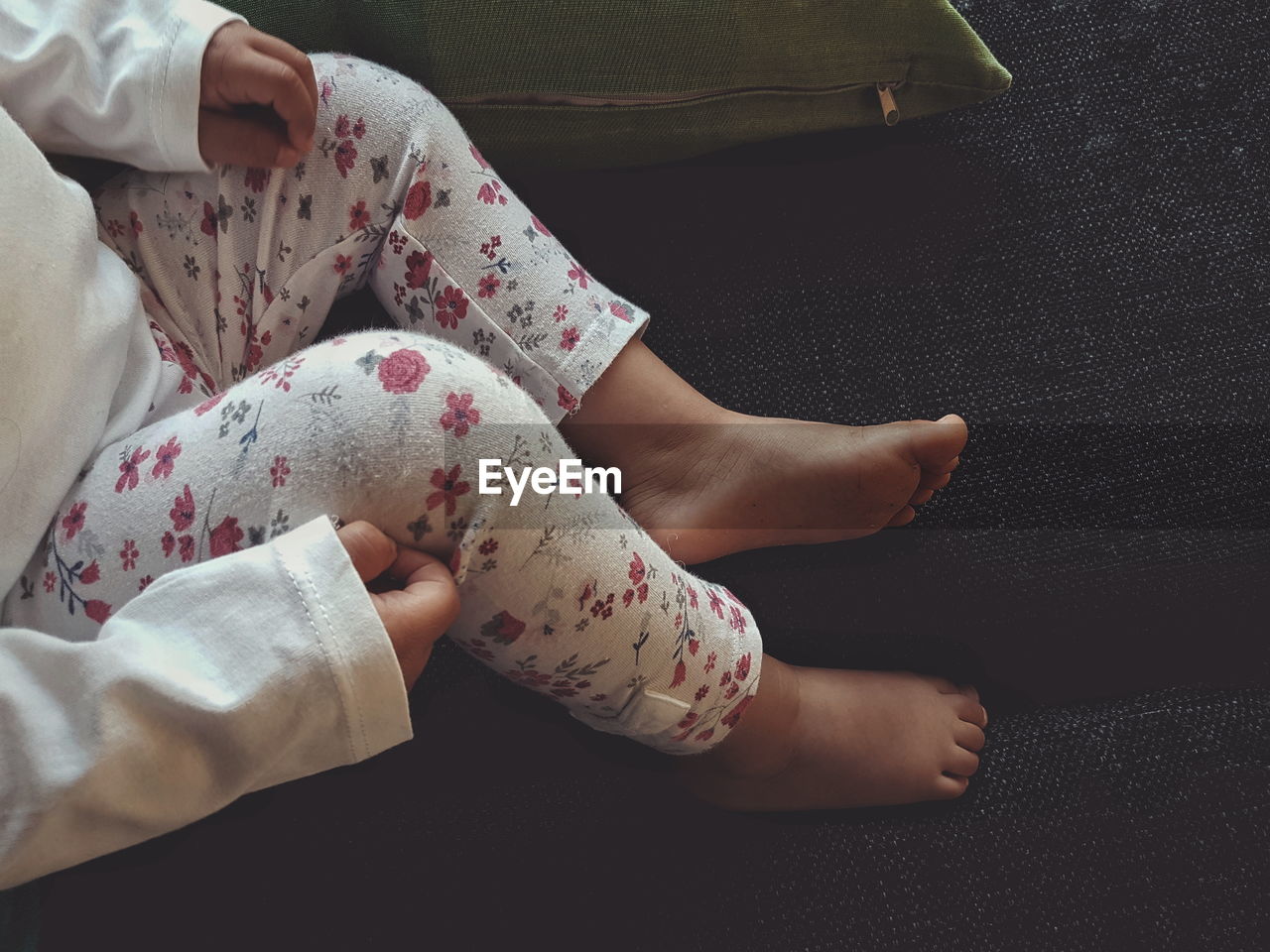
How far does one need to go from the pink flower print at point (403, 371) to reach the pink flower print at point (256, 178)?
0.20m

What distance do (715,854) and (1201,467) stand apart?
46 cm

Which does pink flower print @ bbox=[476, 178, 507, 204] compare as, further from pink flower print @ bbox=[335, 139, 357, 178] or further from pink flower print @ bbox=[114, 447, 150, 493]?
pink flower print @ bbox=[114, 447, 150, 493]

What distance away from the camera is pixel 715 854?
0.75m

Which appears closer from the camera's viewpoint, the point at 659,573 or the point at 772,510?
the point at 659,573

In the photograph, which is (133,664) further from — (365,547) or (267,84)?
(267,84)

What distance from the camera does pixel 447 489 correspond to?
547 millimetres

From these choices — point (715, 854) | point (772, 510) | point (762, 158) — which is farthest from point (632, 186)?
point (715, 854)

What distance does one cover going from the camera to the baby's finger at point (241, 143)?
0.65 meters

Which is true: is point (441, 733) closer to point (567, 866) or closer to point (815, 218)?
point (567, 866)

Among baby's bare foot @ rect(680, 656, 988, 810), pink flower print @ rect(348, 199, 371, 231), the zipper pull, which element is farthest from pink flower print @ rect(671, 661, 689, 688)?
the zipper pull

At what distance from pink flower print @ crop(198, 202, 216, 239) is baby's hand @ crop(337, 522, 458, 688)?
261mm

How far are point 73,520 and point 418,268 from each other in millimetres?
252

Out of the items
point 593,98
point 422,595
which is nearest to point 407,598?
point 422,595

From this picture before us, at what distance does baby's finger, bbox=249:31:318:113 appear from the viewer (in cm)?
64
